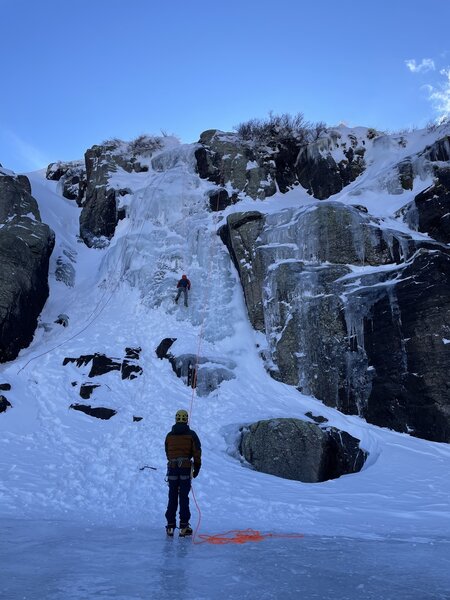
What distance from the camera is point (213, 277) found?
20.9 metres

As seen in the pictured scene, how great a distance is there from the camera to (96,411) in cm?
1366

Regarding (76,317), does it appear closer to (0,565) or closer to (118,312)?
(118,312)

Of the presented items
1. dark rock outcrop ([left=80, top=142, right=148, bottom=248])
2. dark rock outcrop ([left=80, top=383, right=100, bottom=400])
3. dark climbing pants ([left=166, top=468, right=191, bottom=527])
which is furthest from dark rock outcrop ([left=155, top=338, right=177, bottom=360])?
dark rock outcrop ([left=80, top=142, right=148, bottom=248])

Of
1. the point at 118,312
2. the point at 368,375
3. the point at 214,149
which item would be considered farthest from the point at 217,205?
the point at 368,375

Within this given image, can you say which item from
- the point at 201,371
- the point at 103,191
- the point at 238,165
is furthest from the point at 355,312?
the point at 103,191

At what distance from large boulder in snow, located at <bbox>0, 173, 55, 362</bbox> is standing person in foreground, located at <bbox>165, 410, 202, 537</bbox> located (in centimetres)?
1263

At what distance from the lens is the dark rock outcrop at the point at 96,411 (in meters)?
13.6

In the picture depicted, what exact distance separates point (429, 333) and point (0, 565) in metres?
12.9

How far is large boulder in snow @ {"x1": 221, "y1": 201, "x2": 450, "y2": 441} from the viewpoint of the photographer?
542 inches

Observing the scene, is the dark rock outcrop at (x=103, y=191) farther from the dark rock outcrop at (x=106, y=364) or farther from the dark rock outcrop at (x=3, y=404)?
the dark rock outcrop at (x=3, y=404)

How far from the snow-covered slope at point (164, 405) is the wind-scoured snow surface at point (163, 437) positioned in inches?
2.4

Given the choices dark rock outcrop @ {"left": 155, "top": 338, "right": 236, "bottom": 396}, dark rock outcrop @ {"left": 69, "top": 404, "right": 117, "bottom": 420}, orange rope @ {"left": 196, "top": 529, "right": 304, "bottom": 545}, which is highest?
dark rock outcrop @ {"left": 155, "top": 338, "right": 236, "bottom": 396}

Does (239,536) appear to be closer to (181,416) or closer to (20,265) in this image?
(181,416)

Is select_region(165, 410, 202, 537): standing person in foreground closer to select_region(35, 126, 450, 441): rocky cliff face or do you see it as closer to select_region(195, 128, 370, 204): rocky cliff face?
select_region(35, 126, 450, 441): rocky cliff face
